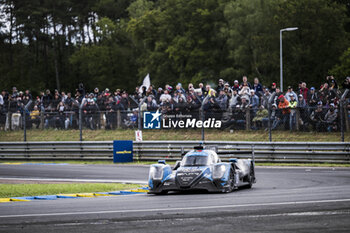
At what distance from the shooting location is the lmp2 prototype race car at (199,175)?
579 inches

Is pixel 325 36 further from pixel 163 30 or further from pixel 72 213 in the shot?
→ pixel 72 213

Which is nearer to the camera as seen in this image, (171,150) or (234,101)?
(234,101)

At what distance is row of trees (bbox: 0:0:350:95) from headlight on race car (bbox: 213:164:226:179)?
34.3 m

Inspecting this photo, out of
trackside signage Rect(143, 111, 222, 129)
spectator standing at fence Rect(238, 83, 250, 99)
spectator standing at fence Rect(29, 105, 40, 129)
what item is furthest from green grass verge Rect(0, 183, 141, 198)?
spectator standing at fence Rect(29, 105, 40, 129)

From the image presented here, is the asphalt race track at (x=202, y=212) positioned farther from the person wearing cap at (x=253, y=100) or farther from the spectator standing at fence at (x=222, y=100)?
the spectator standing at fence at (x=222, y=100)


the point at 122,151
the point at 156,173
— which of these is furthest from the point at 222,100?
the point at 156,173

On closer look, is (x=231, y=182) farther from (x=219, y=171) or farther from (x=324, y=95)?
(x=324, y=95)

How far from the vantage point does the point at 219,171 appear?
1480cm

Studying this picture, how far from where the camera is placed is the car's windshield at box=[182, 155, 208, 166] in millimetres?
15320

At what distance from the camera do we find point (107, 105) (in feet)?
89.8

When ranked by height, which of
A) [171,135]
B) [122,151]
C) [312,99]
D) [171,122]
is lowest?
[122,151]

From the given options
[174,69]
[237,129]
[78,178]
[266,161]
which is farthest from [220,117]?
[174,69]

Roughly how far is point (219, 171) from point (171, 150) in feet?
37.7

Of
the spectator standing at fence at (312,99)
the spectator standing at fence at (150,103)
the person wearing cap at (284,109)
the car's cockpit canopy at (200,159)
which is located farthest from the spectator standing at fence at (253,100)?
the car's cockpit canopy at (200,159)
